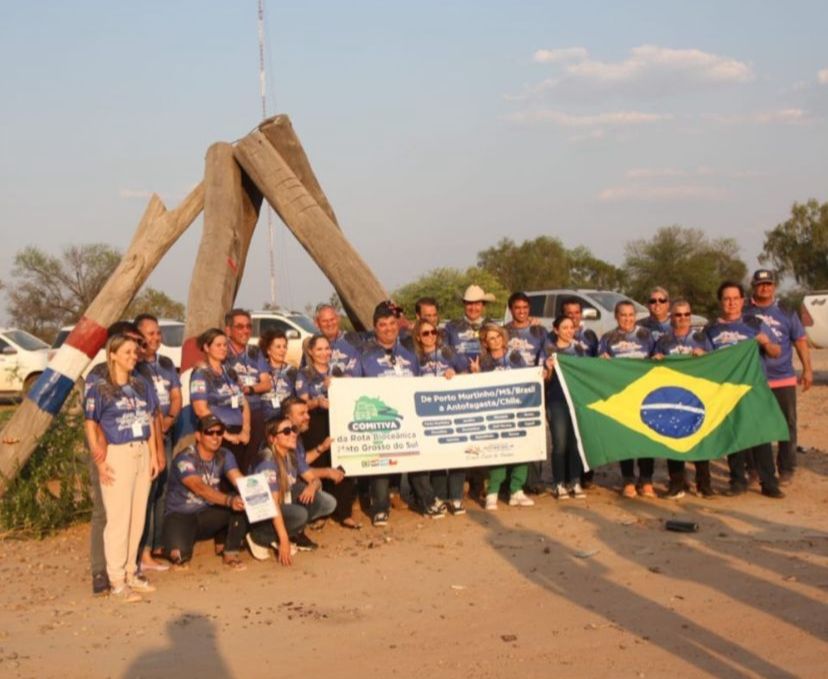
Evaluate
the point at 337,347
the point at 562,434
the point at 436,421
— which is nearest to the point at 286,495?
the point at 337,347

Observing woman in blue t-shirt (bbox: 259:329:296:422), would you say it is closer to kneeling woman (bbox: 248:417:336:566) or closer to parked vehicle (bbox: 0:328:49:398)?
kneeling woman (bbox: 248:417:336:566)

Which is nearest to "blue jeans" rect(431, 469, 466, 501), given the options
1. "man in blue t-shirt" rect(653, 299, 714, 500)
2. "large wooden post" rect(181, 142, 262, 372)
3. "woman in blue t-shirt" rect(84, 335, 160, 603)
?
"man in blue t-shirt" rect(653, 299, 714, 500)

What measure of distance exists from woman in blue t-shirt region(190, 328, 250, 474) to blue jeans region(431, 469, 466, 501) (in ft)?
6.65

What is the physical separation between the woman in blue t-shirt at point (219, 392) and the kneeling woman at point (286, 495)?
0.34 m

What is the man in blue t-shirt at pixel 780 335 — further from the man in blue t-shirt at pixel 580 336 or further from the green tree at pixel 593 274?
the green tree at pixel 593 274

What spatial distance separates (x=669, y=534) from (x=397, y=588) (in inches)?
95.9

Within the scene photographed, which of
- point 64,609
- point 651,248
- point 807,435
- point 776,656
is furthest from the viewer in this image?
point 651,248

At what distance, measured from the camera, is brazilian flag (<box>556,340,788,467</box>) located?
9.79 metres

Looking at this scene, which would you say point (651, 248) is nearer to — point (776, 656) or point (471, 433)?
point (471, 433)

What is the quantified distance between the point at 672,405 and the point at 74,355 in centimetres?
561

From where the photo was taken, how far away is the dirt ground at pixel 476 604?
5707mm

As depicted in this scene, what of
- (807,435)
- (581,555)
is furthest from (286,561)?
(807,435)

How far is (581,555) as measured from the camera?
7906 millimetres

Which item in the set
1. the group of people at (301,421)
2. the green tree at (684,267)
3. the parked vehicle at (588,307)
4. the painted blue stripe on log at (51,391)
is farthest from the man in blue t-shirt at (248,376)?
the green tree at (684,267)
